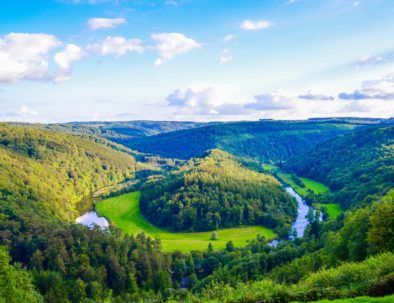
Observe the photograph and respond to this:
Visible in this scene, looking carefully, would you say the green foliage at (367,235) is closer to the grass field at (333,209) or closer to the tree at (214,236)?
the tree at (214,236)

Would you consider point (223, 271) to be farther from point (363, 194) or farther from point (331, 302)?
point (363, 194)

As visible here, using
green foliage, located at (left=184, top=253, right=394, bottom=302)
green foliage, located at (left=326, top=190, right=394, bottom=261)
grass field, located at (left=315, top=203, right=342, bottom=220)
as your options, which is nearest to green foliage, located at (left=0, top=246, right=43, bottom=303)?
green foliage, located at (left=184, top=253, right=394, bottom=302)

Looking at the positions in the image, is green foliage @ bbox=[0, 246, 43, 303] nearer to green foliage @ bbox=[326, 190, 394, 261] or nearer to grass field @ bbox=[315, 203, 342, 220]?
green foliage @ bbox=[326, 190, 394, 261]

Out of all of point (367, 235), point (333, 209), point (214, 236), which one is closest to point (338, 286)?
point (367, 235)

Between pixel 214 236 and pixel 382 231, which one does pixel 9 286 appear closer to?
pixel 382 231

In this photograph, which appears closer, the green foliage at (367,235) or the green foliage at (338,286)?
the green foliage at (338,286)

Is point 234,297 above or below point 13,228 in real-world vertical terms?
above

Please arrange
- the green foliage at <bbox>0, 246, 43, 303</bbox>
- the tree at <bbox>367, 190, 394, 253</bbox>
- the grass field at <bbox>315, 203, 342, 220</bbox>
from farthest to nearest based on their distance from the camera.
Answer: the grass field at <bbox>315, 203, 342, 220</bbox> < the tree at <bbox>367, 190, 394, 253</bbox> < the green foliage at <bbox>0, 246, 43, 303</bbox>

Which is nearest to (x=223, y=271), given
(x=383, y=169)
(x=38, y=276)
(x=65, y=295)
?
(x=65, y=295)

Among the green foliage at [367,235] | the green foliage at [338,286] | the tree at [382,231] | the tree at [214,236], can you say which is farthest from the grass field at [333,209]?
the green foliage at [338,286]

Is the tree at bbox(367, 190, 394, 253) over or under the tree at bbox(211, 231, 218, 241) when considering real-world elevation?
over

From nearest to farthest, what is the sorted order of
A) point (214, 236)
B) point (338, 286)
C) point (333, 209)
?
point (338, 286)
point (214, 236)
point (333, 209)
